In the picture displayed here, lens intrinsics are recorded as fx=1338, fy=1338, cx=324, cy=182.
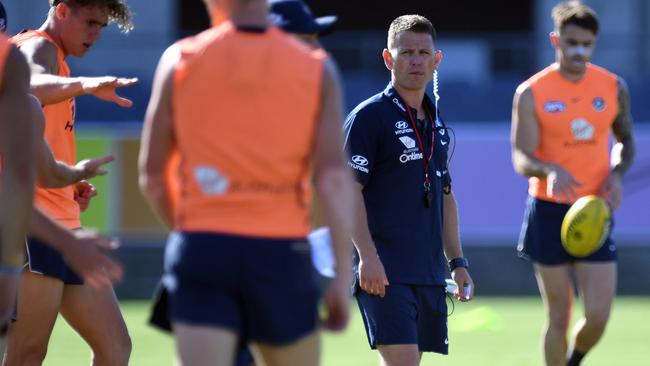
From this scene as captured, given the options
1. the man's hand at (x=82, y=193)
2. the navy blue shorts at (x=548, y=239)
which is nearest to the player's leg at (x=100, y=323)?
the man's hand at (x=82, y=193)

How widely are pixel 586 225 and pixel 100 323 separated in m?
3.22

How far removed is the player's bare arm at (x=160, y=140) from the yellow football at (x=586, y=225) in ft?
14.3

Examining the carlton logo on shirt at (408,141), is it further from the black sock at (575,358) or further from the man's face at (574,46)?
the black sock at (575,358)

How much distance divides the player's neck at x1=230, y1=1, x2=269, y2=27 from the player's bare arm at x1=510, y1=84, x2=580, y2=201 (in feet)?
13.7

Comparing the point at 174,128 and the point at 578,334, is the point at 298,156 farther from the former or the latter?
the point at 578,334

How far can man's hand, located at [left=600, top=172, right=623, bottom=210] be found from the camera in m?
8.68

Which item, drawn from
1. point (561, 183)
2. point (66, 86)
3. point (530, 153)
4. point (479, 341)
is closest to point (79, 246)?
point (66, 86)

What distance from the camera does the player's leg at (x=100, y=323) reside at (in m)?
6.86

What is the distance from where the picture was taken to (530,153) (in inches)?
344

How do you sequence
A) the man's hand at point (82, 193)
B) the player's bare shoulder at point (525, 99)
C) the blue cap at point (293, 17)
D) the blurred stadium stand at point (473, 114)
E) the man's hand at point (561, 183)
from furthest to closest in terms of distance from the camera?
the blurred stadium stand at point (473, 114)
the player's bare shoulder at point (525, 99)
the man's hand at point (561, 183)
the man's hand at point (82, 193)
the blue cap at point (293, 17)

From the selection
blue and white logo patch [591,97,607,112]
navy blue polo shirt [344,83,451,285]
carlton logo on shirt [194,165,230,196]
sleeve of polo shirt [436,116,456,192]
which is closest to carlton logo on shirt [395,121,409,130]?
navy blue polo shirt [344,83,451,285]

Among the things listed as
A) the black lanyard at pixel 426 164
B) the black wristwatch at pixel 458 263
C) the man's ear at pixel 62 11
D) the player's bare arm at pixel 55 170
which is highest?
the man's ear at pixel 62 11

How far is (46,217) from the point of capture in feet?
15.6

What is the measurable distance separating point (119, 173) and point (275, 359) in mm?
13303
